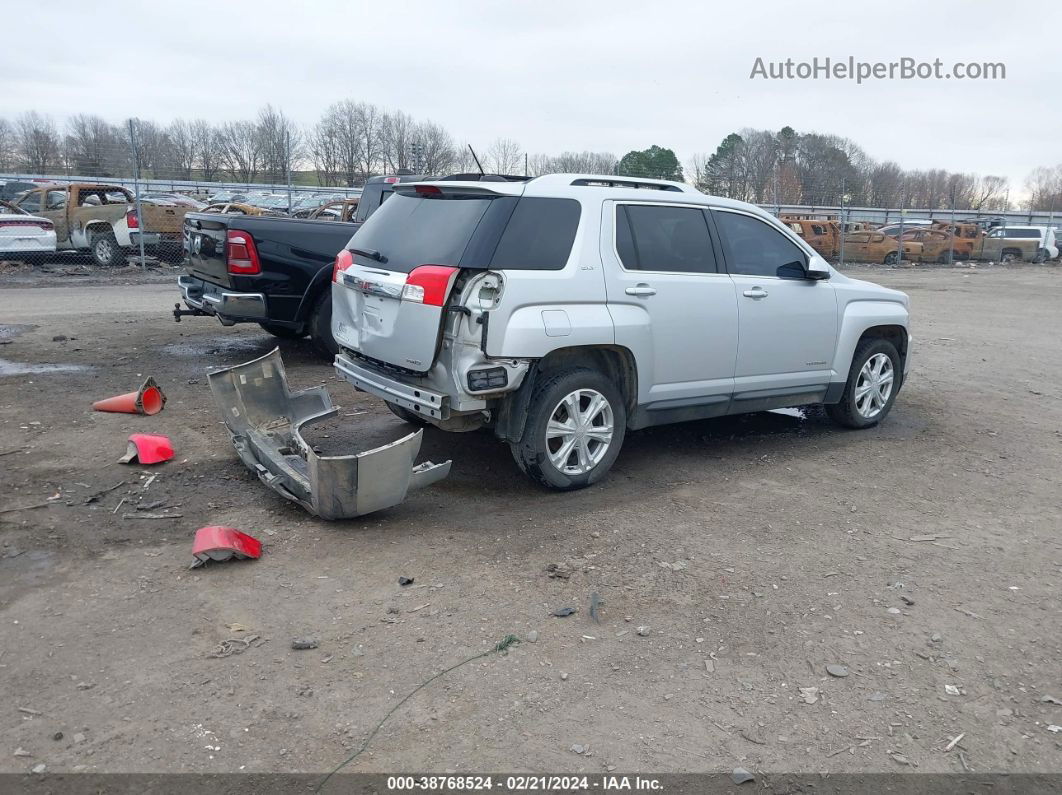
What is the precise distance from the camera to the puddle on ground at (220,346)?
30.8 ft

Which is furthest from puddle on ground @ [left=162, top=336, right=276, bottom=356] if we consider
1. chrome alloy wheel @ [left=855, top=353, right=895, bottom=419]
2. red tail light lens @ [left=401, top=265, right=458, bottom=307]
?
chrome alloy wheel @ [left=855, top=353, right=895, bottom=419]

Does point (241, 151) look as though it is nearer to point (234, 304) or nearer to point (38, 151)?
point (38, 151)

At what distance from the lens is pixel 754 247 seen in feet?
20.6

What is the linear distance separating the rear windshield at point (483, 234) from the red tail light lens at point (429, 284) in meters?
0.06

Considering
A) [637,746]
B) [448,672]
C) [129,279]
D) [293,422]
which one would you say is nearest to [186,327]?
[293,422]

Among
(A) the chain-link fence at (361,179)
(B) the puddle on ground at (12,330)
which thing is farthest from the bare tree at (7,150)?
(B) the puddle on ground at (12,330)

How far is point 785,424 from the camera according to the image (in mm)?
7383

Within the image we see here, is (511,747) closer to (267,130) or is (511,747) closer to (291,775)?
(291,775)

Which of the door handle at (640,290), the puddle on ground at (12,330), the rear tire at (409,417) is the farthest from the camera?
the puddle on ground at (12,330)

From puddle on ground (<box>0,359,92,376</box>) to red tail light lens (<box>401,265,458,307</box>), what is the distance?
4.76m

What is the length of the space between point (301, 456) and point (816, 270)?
3.97 meters

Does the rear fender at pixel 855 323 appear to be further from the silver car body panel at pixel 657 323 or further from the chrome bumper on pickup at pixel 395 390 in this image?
the chrome bumper on pickup at pixel 395 390

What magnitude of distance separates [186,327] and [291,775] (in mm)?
9158

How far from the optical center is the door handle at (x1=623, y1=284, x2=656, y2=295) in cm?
540
